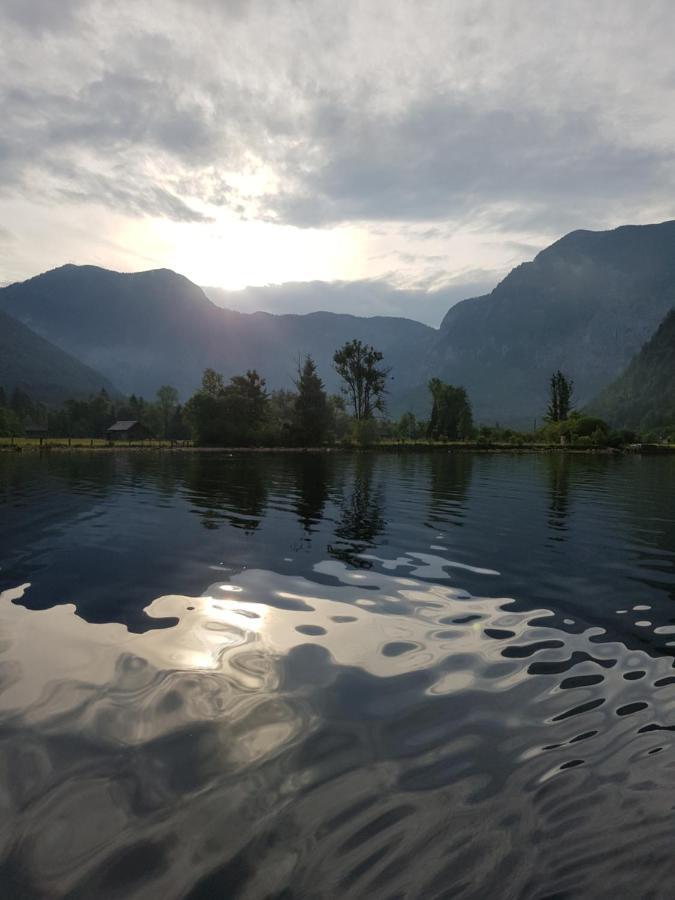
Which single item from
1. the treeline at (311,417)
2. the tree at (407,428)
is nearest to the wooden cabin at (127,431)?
the treeline at (311,417)

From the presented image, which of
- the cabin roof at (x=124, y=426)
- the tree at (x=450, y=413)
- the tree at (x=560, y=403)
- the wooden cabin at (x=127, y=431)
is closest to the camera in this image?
the tree at (x=450, y=413)

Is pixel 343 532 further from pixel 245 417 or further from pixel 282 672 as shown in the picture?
pixel 245 417

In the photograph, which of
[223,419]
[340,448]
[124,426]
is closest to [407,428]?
[340,448]

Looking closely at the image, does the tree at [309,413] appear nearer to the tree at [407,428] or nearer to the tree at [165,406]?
the tree at [407,428]

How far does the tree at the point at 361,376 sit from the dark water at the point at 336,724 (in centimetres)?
12405

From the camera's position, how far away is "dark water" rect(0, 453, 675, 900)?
4855 mm

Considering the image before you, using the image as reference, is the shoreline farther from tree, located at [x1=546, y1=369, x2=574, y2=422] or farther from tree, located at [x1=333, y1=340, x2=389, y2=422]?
tree, located at [x1=546, y1=369, x2=574, y2=422]

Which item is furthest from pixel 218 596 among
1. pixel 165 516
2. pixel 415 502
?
pixel 415 502

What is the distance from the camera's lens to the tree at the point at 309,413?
11675cm

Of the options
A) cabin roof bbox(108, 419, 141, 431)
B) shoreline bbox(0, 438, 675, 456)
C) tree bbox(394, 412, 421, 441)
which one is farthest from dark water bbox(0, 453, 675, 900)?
cabin roof bbox(108, 419, 141, 431)

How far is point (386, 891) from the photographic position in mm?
4551

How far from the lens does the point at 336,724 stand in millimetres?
7285

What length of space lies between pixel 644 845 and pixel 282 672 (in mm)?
5425

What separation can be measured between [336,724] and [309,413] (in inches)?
4335
